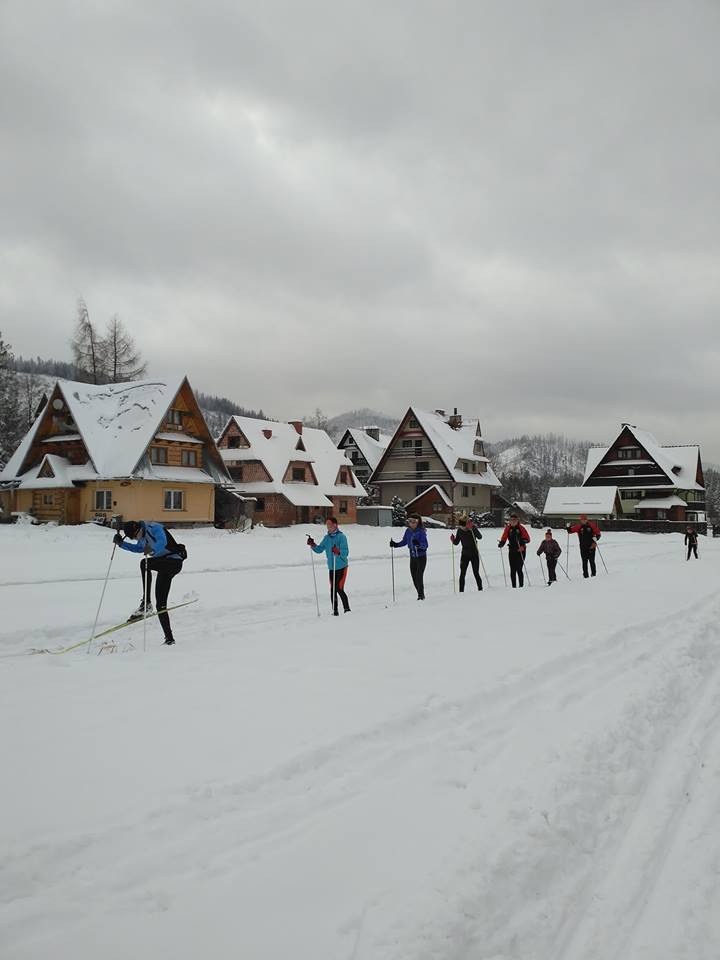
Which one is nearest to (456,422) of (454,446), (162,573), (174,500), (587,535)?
(454,446)

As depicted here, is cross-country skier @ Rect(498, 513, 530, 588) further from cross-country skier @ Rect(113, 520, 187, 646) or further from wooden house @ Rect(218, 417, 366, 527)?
wooden house @ Rect(218, 417, 366, 527)

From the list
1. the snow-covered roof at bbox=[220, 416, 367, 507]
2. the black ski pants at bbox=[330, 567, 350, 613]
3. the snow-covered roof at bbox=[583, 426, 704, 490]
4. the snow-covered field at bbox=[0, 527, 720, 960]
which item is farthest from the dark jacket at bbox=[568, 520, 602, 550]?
the snow-covered roof at bbox=[583, 426, 704, 490]

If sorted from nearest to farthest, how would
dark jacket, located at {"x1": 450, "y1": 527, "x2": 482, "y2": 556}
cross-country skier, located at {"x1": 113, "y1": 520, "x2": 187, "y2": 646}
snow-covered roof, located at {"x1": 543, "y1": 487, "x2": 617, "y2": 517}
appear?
cross-country skier, located at {"x1": 113, "y1": 520, "x2": 187, "y2": 646}, dark jacket, located at {"x1": 450, "y1": 527, "x2": 482, "y2": 556}, snow-covered roof, located at {"x1": 543, "y1": 487, "x2": 617, "y2": 517}

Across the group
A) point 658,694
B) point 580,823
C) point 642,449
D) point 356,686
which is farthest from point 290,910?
point 642,449

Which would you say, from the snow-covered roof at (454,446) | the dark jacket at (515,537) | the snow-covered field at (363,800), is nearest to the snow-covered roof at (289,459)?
the snow-covered roof at (454,446)

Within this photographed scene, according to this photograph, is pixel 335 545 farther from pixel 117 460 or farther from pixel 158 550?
pixel 117 460

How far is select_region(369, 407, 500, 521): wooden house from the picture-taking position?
54.5 m

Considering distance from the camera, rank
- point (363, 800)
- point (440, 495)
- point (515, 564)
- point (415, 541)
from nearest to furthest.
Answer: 1. point (363, 800)
2. point (415, 541)
3. point (515, 564)
4. point (440, 495)

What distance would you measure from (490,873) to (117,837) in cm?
229

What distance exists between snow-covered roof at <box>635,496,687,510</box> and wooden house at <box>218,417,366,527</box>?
32.1m

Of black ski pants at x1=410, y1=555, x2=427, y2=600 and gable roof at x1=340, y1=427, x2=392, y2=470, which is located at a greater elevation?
gable roof at x1=340, y1=427, x2=392, y2=470

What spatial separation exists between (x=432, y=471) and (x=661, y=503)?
24.9 m

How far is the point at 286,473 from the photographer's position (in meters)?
44.9

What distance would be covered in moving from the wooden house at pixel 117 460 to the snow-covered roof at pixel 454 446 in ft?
76.8
